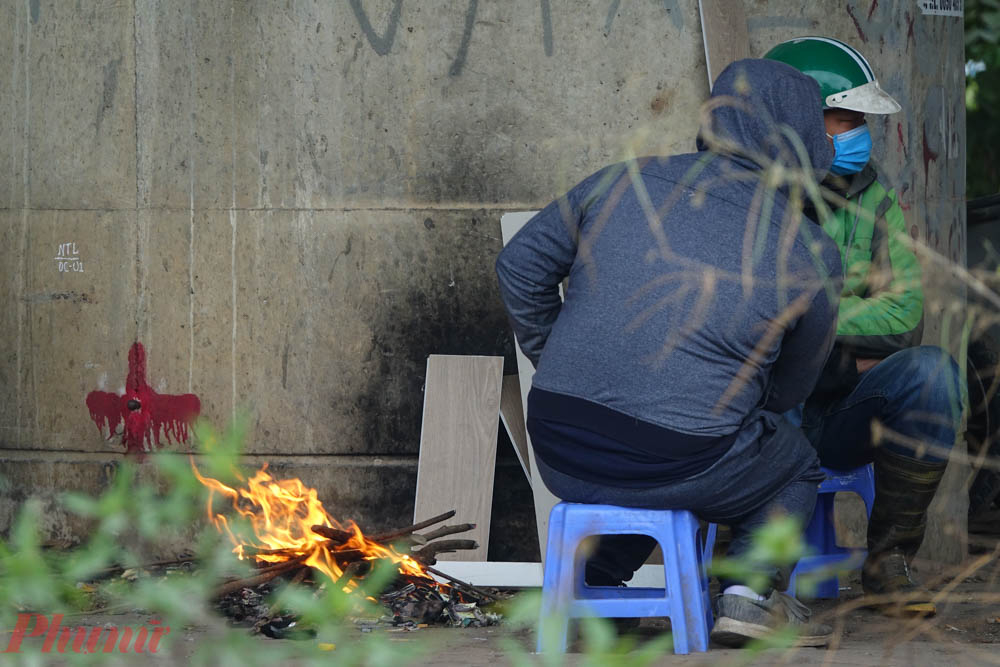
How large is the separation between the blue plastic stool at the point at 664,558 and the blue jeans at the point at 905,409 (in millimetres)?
878

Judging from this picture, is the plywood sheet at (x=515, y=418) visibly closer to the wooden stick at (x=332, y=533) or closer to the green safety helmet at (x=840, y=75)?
the wooden stick at (x=332, y=533)

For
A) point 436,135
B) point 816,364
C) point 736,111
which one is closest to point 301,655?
point 816,364

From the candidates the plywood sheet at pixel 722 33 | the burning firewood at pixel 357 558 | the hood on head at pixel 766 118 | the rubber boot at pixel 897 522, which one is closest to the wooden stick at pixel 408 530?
the burning firewood at pixel 357 558

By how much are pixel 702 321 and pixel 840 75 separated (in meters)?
1.58

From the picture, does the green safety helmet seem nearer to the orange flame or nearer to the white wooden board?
the white wooden board

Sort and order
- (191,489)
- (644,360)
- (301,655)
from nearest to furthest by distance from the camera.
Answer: (191,489) → (301,655) → (644,360)

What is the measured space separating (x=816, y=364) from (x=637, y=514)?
2.23ft

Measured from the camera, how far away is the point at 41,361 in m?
5.11

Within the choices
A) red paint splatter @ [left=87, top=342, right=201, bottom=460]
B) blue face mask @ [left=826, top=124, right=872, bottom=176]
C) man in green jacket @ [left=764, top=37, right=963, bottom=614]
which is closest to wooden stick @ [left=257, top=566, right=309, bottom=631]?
red paint splatter @ [left=87, top=342, right=201, bottom=460]

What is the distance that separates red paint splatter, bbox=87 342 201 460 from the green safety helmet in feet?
9.07

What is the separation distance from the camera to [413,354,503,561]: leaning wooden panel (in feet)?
15.5

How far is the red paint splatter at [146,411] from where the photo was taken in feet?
16.4

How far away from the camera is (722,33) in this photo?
479 cm

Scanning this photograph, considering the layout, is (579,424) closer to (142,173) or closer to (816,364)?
(816,364)
